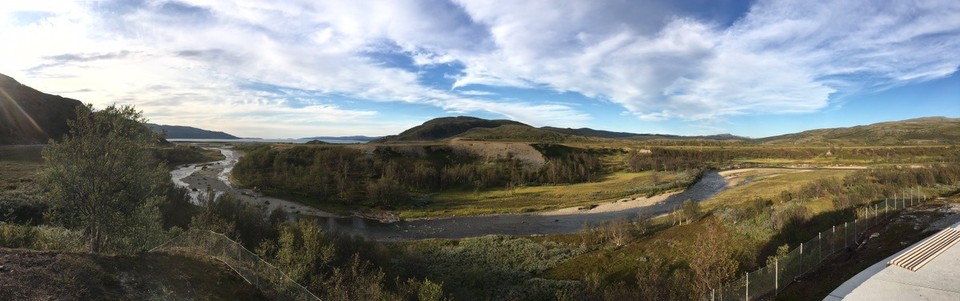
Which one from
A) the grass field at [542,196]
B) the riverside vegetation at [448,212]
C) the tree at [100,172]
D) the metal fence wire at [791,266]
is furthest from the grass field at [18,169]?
the metal fence wire at [791,266]

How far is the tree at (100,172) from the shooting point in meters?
17.5

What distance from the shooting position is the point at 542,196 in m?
91.1

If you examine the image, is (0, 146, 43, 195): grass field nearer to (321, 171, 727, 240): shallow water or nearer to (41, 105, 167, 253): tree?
(41, 105, 167, 253): tree

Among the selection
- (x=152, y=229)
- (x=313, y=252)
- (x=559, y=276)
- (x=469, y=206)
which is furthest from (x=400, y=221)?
(x=152, y=229)

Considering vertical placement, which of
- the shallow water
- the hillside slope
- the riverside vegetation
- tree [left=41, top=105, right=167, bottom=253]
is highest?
tree [left=41, top=105, right=167, bottom=253]

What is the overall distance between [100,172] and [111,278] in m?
7.27

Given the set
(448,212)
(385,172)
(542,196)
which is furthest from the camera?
(385,172)

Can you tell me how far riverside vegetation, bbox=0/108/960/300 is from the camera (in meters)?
19.4

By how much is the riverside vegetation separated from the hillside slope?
0.90 feet

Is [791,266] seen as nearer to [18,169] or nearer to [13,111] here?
[18,169]

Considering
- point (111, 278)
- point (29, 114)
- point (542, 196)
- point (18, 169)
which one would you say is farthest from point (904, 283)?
point (29, 114)

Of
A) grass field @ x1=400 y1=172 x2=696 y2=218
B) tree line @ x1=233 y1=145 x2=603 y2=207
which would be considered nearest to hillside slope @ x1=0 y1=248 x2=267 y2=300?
grass field @ x1=400 y1=172 x2=696 y2=218

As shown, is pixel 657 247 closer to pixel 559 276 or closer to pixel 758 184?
pixel 559 276

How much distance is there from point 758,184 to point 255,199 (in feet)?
300
